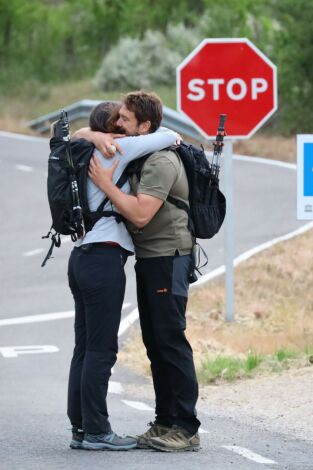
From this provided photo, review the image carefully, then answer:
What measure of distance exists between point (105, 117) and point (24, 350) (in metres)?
5.25

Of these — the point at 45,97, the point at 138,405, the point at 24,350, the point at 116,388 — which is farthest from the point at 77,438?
the point at 45,97

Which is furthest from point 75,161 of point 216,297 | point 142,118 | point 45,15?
point 45,15

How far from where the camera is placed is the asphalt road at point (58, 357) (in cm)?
725

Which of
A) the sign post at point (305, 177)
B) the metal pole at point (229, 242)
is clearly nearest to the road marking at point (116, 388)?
the sign post at point (305, 177)

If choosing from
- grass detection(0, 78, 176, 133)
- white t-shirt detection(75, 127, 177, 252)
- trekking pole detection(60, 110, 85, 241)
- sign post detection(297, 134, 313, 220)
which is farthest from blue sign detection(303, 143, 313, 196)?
grass detection(0, 78, 176, 133)

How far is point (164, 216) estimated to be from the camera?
24.2ft

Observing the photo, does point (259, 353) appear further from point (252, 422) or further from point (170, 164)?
point (170, 164)

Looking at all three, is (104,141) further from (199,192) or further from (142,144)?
(199,192)

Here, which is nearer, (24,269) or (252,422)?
(252,422)

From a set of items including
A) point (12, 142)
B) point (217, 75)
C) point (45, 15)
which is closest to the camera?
point (217, 75)

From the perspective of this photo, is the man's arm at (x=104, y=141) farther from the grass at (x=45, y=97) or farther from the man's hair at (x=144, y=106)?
the grass at (x=45, y=97)

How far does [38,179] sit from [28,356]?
1305 cm

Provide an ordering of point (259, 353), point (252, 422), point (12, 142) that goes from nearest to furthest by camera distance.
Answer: point (252, 422), point (259, 353), point (12, 142)

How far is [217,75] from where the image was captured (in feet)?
44.2
